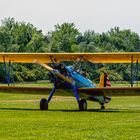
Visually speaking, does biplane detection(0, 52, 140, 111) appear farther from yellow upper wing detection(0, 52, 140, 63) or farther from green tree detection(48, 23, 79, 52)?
green tree detection(48, 23, 79, 52)

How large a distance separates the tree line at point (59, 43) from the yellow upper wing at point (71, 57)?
35920 millimetres

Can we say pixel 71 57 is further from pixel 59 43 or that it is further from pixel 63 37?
pixel 63 37

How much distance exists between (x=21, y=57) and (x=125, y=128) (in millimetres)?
14687

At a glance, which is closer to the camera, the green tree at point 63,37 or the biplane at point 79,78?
the biplane at point 79,78

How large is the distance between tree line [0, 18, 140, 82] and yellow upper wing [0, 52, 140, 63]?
118ft

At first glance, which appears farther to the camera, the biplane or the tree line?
the tree line

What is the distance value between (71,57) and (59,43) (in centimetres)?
8582

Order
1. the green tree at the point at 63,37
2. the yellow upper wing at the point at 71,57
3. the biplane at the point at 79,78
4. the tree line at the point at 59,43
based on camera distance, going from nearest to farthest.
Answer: the biplane at the point at 79,78 < the yellow upper wing at the point at 71,57 < the tree line at the point at 59,43 < the green tree at the point at 63,37

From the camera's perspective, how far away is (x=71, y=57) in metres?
27.4

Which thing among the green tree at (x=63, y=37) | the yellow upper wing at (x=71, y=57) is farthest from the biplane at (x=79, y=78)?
the green tree at (x=63, y=37)

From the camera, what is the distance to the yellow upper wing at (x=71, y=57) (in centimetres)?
2628

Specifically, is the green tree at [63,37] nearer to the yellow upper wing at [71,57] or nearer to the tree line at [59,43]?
the tree line at [59,43]

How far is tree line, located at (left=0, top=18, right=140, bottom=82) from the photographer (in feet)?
261

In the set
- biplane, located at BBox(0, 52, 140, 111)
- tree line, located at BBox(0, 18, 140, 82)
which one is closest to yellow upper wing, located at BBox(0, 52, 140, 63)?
biplane, located at BBox(0, 52, 140, 111)
